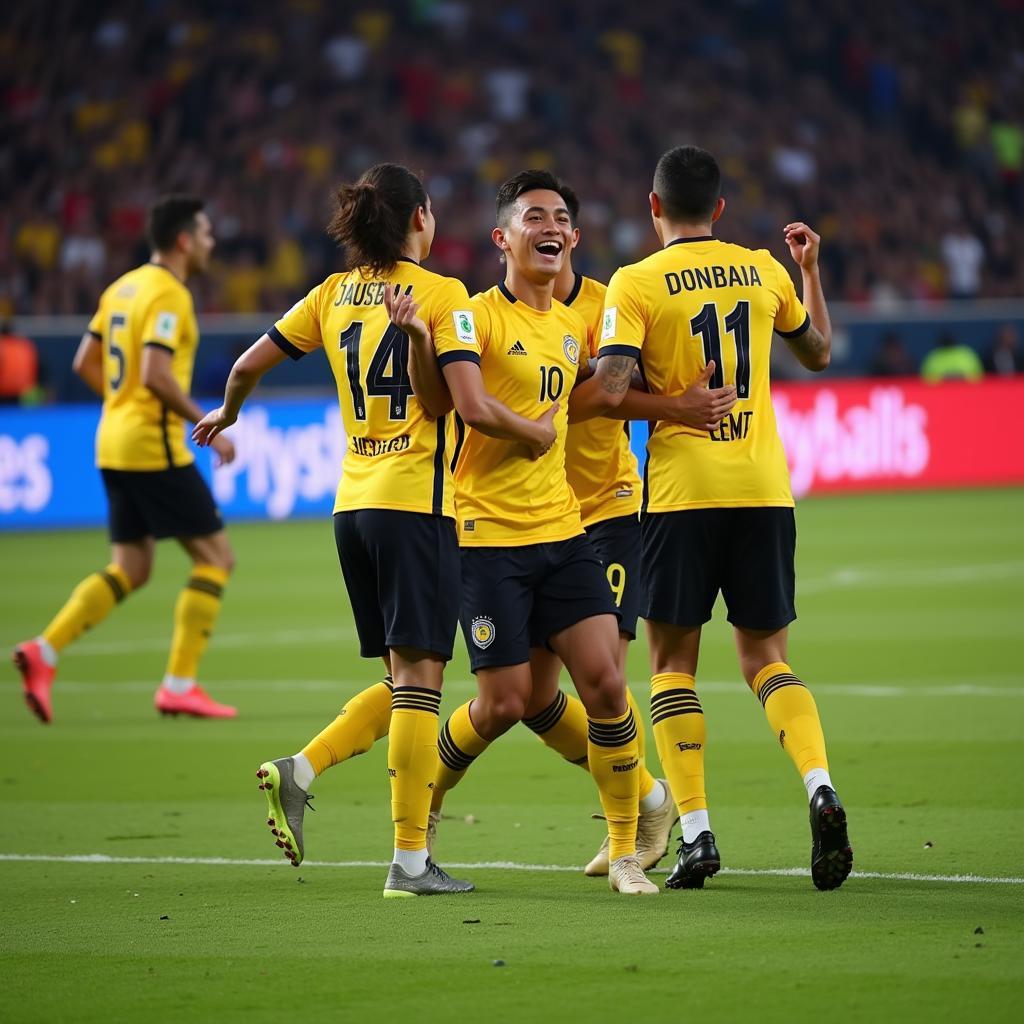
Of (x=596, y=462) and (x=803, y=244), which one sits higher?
(x=803, y=244)

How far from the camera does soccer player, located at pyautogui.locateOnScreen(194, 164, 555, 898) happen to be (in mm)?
6020

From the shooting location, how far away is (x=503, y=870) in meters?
6.49

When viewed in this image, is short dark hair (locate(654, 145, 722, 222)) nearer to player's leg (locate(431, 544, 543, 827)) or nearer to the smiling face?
the smiling face

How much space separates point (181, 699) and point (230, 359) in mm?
13647

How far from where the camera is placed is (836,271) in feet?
96.6

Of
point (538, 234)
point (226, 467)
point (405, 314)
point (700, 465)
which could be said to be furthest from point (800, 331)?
point (226, 467)

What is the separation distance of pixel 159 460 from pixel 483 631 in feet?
16.2

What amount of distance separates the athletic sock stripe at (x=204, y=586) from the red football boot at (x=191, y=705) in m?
0.52

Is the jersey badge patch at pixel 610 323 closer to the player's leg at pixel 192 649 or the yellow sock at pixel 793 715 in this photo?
the yellow sock at pixel 793 715

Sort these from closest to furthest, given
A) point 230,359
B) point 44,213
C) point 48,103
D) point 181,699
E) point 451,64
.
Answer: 1. point 181,699
2. point 230,359
3. point 44,213
4. point 48,103
5. point 451,64

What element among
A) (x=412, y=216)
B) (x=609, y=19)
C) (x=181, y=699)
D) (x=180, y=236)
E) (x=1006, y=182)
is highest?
(x=609, y=19)

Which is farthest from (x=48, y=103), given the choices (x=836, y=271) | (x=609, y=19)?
(x=836, y=271)

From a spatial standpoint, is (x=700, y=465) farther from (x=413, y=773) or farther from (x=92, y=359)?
(x=92, y=359)

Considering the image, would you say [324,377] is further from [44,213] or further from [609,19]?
[609,19]
